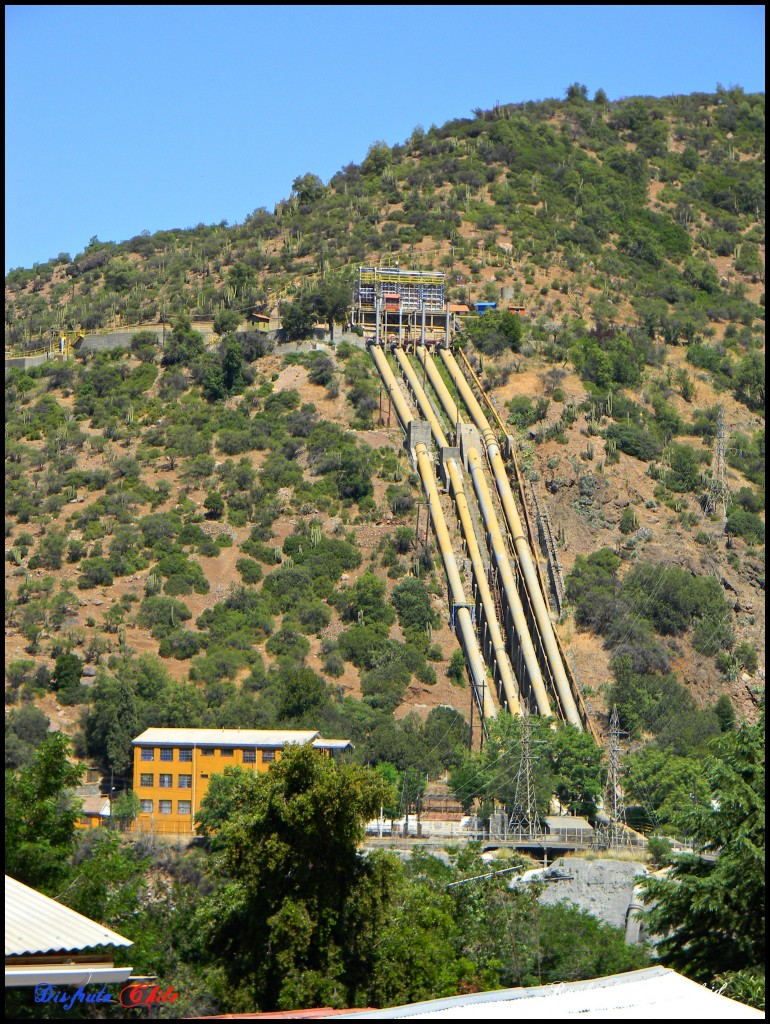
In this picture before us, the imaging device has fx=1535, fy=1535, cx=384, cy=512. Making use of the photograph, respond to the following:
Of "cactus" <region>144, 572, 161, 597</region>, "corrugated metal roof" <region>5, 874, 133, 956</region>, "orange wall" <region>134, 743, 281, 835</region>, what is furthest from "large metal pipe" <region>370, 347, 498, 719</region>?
"corrugated metal roof" <region>5, 874, 133, 956</region>

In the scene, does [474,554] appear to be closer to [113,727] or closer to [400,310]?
[113,727]

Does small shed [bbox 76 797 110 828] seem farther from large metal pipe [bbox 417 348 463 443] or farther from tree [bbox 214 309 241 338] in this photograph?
tree [bbox 214 309 241 338]

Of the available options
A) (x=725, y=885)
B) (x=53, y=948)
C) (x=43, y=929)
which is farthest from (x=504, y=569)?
(x=53, y=948)

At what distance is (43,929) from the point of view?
14672mm

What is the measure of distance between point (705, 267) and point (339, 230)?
81.8 ft

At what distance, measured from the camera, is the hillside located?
207ft

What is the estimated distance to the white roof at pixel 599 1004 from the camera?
16266 mm

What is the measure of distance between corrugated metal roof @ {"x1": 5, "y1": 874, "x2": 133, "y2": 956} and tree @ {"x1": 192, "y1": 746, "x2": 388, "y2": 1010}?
7809 millimetres

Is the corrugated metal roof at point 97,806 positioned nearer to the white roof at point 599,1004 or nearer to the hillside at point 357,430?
the hillside at point 357,430

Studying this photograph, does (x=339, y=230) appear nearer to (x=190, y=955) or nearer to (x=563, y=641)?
(x=563, y=641)

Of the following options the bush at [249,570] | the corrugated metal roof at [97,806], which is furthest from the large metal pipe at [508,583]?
→ the corrugated metal roof at [97,806]

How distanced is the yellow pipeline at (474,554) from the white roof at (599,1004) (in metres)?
39.4

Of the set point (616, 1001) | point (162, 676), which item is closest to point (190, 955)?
point (616, 1001)

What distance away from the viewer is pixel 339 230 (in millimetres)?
103312
